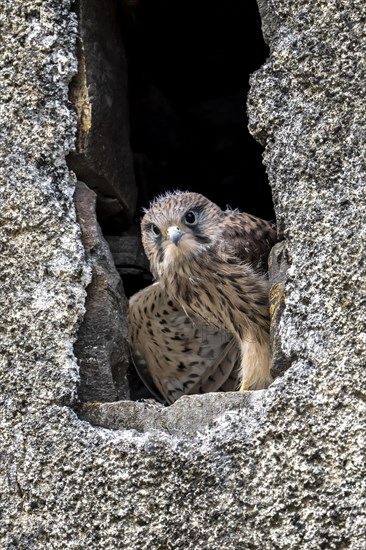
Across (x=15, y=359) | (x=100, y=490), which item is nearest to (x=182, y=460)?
(x=100, y=490)

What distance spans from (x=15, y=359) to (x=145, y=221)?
1.22 m

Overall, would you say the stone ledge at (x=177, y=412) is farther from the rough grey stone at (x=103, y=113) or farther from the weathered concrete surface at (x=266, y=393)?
the rough grey stone at (x=103, y=113)

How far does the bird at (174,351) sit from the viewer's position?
15.5ft

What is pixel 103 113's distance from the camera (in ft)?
13.0

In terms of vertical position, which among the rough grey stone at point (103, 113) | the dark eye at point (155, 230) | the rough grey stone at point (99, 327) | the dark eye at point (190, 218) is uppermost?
the rough grey stone at point (103, 113)

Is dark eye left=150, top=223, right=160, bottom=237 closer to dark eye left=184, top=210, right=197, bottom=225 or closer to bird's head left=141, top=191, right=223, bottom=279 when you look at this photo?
bird's head left=141, top=191, right=223, bottom=279

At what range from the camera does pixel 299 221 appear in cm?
321

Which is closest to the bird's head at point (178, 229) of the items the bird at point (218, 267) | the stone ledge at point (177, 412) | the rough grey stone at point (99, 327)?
the bird at point (218, 267)

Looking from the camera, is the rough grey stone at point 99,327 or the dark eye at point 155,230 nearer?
the rough grey stone at point 99,327

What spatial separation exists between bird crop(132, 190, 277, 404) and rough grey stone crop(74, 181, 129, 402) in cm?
47

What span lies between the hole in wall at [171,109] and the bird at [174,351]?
0.23 m

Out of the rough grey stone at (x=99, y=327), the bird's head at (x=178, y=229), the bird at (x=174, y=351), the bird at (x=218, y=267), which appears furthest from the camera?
the bird at (x=174, y=351)

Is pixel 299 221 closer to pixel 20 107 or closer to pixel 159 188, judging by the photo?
pixel 20 107

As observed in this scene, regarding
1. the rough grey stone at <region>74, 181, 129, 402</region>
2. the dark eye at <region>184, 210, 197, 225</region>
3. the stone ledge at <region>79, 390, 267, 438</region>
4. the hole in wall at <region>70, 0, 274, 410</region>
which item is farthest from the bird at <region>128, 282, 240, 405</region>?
the stone ledge at <region>79, 390, 267, 438</region>
